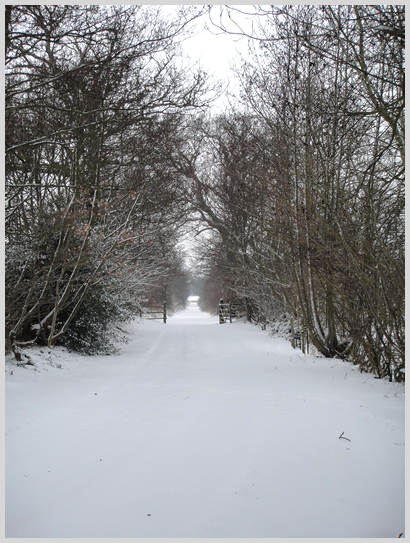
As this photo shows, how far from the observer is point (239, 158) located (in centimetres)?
1134

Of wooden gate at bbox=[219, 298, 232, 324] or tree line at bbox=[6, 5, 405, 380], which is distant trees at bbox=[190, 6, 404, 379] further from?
wooden gate at bbox=[219, 298, 232, 324]

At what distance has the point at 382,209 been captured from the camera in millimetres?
5910

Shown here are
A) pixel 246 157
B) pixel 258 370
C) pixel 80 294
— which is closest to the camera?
pixel 258 370

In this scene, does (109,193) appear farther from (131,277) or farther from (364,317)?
(364,317)

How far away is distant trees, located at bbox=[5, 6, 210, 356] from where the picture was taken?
5.25 meters

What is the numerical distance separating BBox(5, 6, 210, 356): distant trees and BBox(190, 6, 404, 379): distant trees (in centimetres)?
200

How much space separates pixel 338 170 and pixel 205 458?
5135 mm

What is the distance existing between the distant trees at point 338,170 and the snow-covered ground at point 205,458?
1260 millimetres

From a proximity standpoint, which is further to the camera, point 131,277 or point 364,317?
point 131,277

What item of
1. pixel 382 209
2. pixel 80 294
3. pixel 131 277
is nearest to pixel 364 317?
pixel 382 209

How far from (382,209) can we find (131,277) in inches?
320

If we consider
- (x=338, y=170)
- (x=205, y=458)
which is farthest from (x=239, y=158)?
(x=205, y=458)

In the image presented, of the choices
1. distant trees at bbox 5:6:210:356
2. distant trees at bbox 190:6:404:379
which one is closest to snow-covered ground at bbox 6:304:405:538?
distant trees at bbox 190:6:404:379

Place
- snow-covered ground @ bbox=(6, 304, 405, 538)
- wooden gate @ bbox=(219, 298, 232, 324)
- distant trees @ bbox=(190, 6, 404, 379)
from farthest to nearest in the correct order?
wooden gate @ bbox=(219, 298, 232, 324) < distant trees @ bbox=(190, 6, 404, 379) < snow-covered ground @ bbox=(6, 304, 405, 538)
